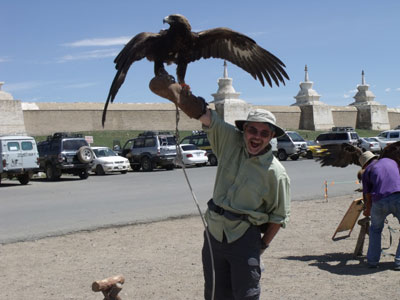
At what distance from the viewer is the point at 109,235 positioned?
9.71 m

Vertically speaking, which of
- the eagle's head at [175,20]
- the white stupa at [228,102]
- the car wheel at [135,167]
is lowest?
the car wheel at [135,167]

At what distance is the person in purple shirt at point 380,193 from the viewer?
22.5 ft

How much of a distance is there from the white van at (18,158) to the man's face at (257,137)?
19.0 m

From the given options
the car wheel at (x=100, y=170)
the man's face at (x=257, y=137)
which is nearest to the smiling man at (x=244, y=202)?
the man's face at (x=257, y=137)

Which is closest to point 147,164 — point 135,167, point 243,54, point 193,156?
point 135,167

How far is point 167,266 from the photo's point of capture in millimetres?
7492

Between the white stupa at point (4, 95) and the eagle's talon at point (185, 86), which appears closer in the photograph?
the eagle's talon at point (185, 86)

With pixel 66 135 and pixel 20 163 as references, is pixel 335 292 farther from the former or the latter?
pixel 66 135

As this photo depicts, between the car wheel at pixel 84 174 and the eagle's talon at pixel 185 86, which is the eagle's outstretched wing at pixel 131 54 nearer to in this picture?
the eagle's talon at pixel 185 86

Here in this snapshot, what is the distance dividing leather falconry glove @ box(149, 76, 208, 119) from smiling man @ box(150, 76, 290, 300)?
10mm

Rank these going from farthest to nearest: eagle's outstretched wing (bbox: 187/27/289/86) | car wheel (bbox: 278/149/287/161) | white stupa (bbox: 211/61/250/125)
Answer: white stupa (bbox: 211/61/250/125), car wheel (bbox: 278/149/287/161), eagle's outstretched wing (bbox: 187/27/289/86)

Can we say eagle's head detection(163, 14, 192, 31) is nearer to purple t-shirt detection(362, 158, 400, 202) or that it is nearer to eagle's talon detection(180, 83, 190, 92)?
eagle's talon detection(180, 83, 190, 92)

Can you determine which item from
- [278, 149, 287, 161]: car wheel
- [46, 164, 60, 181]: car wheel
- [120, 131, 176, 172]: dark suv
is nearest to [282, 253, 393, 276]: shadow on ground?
[46, 164, 60, 181]: car wheel

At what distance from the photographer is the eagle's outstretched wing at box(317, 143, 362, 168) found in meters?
8.41
